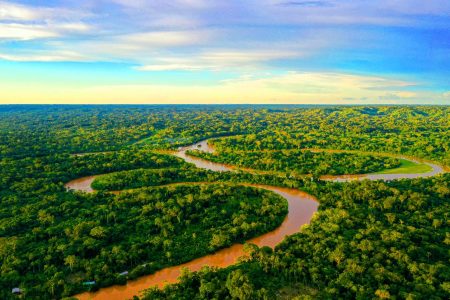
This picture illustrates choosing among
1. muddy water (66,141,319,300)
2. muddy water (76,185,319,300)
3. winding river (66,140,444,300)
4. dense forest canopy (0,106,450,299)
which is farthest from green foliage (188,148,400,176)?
muddy water (76,185,319,300)

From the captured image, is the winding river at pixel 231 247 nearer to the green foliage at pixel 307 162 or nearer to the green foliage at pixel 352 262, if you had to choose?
the green foliage at pixel 352 262

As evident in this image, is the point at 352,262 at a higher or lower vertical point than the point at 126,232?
higher

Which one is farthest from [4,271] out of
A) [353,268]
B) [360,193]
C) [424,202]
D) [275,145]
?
[275,145]

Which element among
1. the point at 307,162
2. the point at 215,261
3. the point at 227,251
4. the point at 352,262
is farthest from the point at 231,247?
the point at 307,162

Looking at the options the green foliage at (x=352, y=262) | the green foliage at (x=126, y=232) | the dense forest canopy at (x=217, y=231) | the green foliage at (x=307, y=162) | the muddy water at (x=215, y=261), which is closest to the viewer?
the green foliage at (x=352, y=262)

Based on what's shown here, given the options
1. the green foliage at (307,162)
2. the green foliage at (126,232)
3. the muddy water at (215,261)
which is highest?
the green foliage at (307,162)

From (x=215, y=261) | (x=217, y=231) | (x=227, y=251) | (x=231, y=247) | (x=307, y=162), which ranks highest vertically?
(x=307, y=162)

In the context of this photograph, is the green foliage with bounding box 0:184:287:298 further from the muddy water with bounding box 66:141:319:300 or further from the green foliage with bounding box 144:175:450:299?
the green foliage with bounding box 144:175:450:299

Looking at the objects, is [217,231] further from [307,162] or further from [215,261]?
[307,162]

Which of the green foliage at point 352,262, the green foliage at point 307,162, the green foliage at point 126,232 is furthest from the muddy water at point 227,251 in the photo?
the green foliage at point 307,162
